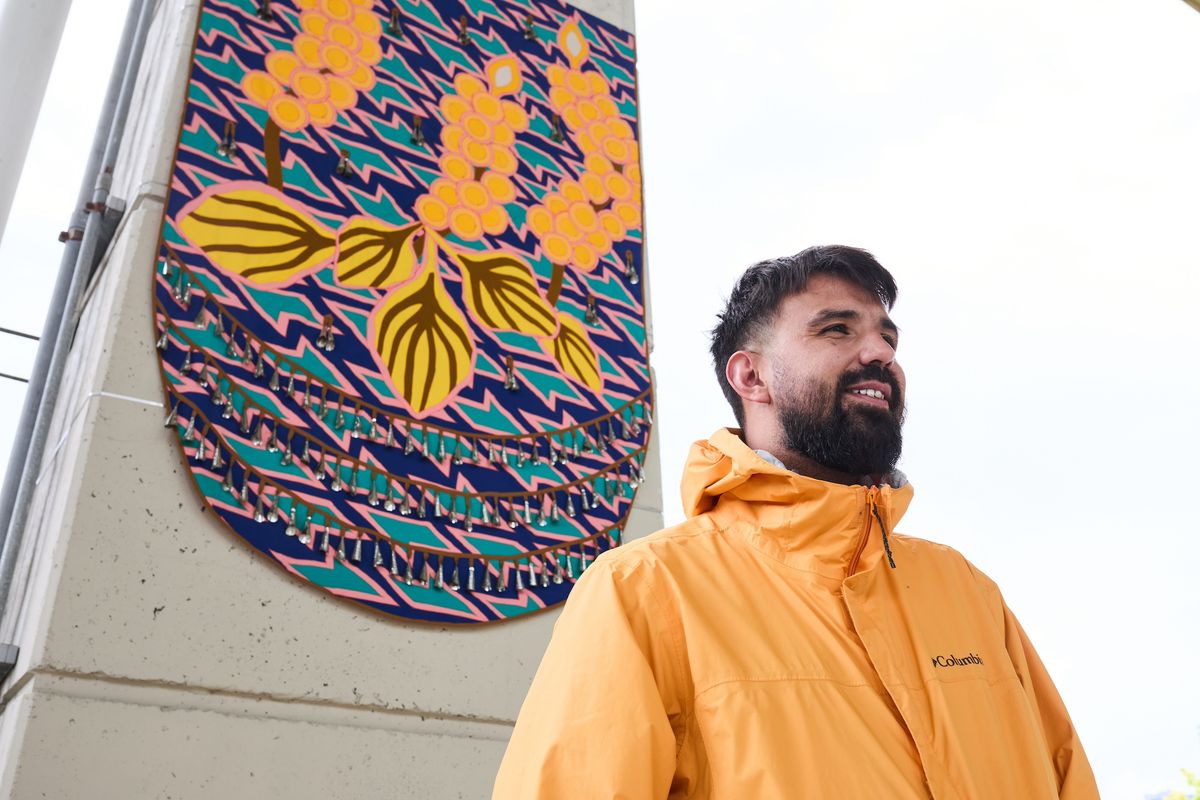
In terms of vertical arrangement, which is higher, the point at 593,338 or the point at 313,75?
the point at 313,75

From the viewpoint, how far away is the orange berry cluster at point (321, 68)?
174 cm

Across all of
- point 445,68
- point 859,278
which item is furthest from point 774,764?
point 445,68

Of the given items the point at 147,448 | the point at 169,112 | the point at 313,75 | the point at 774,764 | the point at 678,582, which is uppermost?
the point at 313,75

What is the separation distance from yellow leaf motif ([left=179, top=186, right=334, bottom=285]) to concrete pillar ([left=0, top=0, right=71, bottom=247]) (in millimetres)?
472

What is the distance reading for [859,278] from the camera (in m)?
1.21

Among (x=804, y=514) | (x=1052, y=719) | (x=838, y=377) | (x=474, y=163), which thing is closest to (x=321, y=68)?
(x=474, y=163)

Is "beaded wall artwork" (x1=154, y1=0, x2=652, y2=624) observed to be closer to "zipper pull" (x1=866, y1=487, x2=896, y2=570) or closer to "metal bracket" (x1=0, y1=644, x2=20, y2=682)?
"metal bracket" (x1=0, y1=644, x2=20, y2=682)

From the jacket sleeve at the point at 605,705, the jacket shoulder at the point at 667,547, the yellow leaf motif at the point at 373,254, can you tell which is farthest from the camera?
the yellow leaf motif at the point at 373,254

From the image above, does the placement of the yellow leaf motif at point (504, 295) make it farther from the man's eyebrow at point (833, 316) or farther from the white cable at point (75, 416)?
the man's eyebrow at point (833, 316)

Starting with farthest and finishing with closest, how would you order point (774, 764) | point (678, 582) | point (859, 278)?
point (859, 278)
point (678, 582)
point (774, 764)

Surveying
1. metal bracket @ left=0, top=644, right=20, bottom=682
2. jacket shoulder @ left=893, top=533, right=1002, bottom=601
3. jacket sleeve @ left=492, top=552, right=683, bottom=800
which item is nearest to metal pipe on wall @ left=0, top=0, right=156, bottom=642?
metal bracket @ left=0, top=644, right=20, bottom=682

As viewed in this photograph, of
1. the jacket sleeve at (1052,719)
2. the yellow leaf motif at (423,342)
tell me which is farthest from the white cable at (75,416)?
the jacket sleeve at (1052,719)

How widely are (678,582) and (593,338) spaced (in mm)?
1093

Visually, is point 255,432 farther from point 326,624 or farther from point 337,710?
point 337,710
